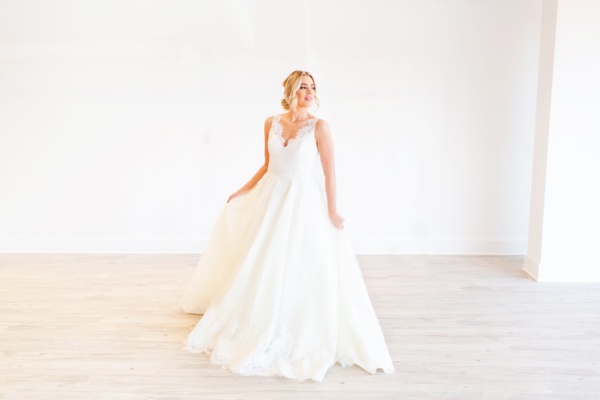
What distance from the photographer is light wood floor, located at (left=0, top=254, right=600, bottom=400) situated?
9.01 feet

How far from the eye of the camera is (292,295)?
3.06 metres

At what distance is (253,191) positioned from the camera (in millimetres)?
3469

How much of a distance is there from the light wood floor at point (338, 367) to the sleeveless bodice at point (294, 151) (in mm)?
1092

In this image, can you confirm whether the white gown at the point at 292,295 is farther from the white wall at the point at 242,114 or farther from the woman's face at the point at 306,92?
the white wall at the point at 242,114

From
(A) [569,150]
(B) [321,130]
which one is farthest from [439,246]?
(B) [321,130]

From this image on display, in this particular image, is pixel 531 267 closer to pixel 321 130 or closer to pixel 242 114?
pixel 321 130

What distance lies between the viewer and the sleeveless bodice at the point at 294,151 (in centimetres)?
316

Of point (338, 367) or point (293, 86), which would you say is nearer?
point (338, 367)

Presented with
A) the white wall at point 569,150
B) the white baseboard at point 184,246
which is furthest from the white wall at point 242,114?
the white wall at point 569,150

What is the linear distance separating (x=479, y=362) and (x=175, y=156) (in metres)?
3.49

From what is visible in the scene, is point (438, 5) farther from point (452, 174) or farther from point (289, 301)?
point (289, 301)

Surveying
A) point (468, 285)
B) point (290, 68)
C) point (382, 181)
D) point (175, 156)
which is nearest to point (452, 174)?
point (382, 181)

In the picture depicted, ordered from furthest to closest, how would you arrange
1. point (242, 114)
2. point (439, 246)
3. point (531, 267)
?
point (439, 246)
point (242, 114)
point (531, 267)

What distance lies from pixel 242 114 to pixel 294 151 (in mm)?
2391
